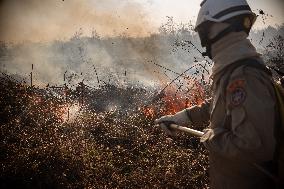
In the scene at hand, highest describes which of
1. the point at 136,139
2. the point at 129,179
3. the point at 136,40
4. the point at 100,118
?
the point at 136,40

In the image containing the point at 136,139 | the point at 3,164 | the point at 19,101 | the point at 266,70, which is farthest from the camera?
the point at 19,101

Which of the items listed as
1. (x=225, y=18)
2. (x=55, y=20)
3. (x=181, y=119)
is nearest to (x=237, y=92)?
(x=225, y=18)

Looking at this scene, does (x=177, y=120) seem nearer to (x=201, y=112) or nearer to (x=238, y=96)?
(x=201, y=112)

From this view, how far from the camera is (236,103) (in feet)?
8.59

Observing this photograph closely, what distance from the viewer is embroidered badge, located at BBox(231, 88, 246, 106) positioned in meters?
2.58

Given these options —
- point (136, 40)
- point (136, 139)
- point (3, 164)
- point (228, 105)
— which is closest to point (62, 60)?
point (136, 40)

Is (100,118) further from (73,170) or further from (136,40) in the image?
(136,40)

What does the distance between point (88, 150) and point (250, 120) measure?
13.8 feet


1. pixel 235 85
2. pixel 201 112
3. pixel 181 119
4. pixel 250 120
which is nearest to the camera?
pixel 250 120

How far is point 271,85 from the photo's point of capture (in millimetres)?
2678

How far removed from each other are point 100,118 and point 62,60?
1014 cm

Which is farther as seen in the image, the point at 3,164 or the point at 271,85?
the point at 3,164

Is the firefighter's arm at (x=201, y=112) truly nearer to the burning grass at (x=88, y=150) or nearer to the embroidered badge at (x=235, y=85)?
the embroidered badge at (x=235, y=85)

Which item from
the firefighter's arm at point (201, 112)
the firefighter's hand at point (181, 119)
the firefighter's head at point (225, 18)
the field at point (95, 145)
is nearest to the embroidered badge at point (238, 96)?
the firefighter's head at point (225, 18)
